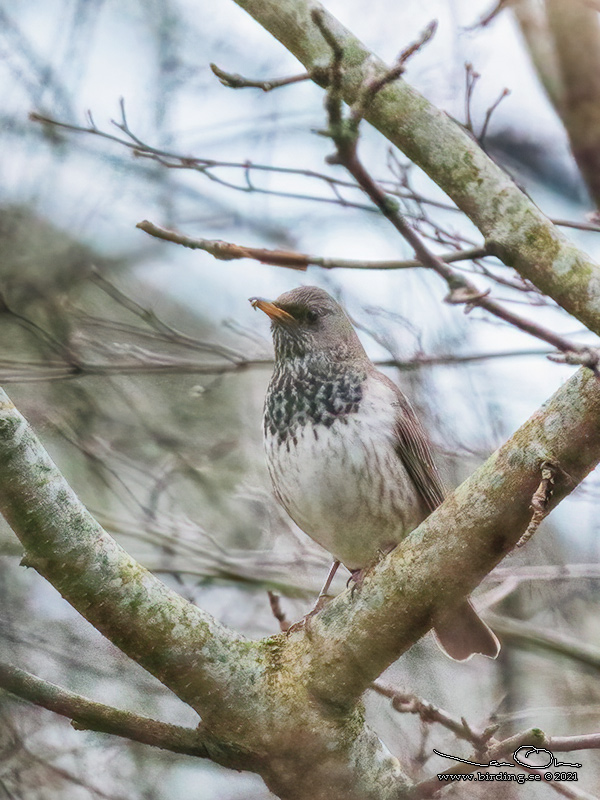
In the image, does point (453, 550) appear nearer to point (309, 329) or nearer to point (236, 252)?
point (236, 252)

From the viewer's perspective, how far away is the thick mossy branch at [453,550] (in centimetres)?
248

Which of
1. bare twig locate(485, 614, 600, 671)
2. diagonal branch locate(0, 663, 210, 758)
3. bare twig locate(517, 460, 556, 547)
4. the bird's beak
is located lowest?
diagonal branch locate(0, 663, 210, 758)

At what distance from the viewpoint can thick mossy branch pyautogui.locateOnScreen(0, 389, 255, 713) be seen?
2.65m

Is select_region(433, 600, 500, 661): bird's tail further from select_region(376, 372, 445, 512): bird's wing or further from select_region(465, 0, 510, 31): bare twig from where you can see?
select_region(465, 0, 510, 31): bare twig

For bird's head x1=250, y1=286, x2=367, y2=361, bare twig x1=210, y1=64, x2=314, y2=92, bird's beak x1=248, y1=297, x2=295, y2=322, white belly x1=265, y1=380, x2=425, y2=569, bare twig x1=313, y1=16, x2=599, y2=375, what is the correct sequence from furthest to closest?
bird's head x1=250, y1=286, x2=367, y2=361, bird's beak x1=248, y1=297, x2=295, y2=322, white belly x1=265, y1=380, x2=425, y2=569, bare twig x1=210, y1=64, x2=314, y2=92, bare twig x1=313, y1=16, x2=599, y2=375

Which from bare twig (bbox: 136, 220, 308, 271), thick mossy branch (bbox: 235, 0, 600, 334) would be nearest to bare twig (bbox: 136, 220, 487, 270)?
bare twig (bbox: 136, 220, 308, 271)

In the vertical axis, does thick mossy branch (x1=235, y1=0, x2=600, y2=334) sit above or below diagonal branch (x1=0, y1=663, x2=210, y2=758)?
above

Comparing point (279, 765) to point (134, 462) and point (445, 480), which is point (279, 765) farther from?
point (134, 462)

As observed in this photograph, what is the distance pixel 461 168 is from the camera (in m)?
3.00

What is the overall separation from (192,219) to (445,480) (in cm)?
261

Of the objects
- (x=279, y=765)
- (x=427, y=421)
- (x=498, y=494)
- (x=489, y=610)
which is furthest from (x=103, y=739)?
(x=498, y=494)

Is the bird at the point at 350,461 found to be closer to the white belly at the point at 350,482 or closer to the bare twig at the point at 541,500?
the white belly at the point at 350,482

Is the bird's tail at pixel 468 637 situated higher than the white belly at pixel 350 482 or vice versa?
the white belly at pixel 350 482

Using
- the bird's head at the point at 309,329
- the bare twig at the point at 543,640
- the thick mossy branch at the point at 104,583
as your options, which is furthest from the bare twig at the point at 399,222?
the bare twig at the point at 543,640
